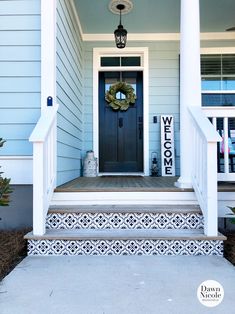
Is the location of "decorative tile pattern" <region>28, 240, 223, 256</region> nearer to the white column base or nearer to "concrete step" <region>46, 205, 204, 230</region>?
"concrete step" <region>46, 205, 204, 230</region>

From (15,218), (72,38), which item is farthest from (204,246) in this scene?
(72,38)

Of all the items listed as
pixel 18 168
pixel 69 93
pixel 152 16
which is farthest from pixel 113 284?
pixel 152 16

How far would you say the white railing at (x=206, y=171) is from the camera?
266 centimetres

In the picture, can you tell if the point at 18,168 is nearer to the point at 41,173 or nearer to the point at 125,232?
the point at 41,173

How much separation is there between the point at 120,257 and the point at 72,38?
3.29 meters

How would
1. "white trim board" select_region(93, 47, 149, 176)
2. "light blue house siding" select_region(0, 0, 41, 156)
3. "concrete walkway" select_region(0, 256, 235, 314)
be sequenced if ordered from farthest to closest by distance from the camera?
"white trim board" select_region(93, 47, 149, 176) < "light blue house siding" select_region(0, 0, 41, 156) < "concrete walkway" select_region(0, 256, 235, 314)

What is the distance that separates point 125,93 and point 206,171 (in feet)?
10.8

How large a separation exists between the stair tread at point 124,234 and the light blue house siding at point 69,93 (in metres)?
0.88

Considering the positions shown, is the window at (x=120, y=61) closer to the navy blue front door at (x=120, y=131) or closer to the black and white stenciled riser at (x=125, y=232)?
the navy blue front door at (x=120, y=131)

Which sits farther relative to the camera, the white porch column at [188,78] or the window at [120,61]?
the window at [120,61]

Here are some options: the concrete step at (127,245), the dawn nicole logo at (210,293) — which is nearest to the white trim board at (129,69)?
the concrete step at (127,245)

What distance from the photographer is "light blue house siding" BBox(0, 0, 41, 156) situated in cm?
329

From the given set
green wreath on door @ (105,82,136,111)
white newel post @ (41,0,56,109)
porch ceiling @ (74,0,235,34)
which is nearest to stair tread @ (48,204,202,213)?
white newel post @ (41,0,56,109)

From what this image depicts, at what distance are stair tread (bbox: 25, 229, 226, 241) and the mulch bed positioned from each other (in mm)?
148
